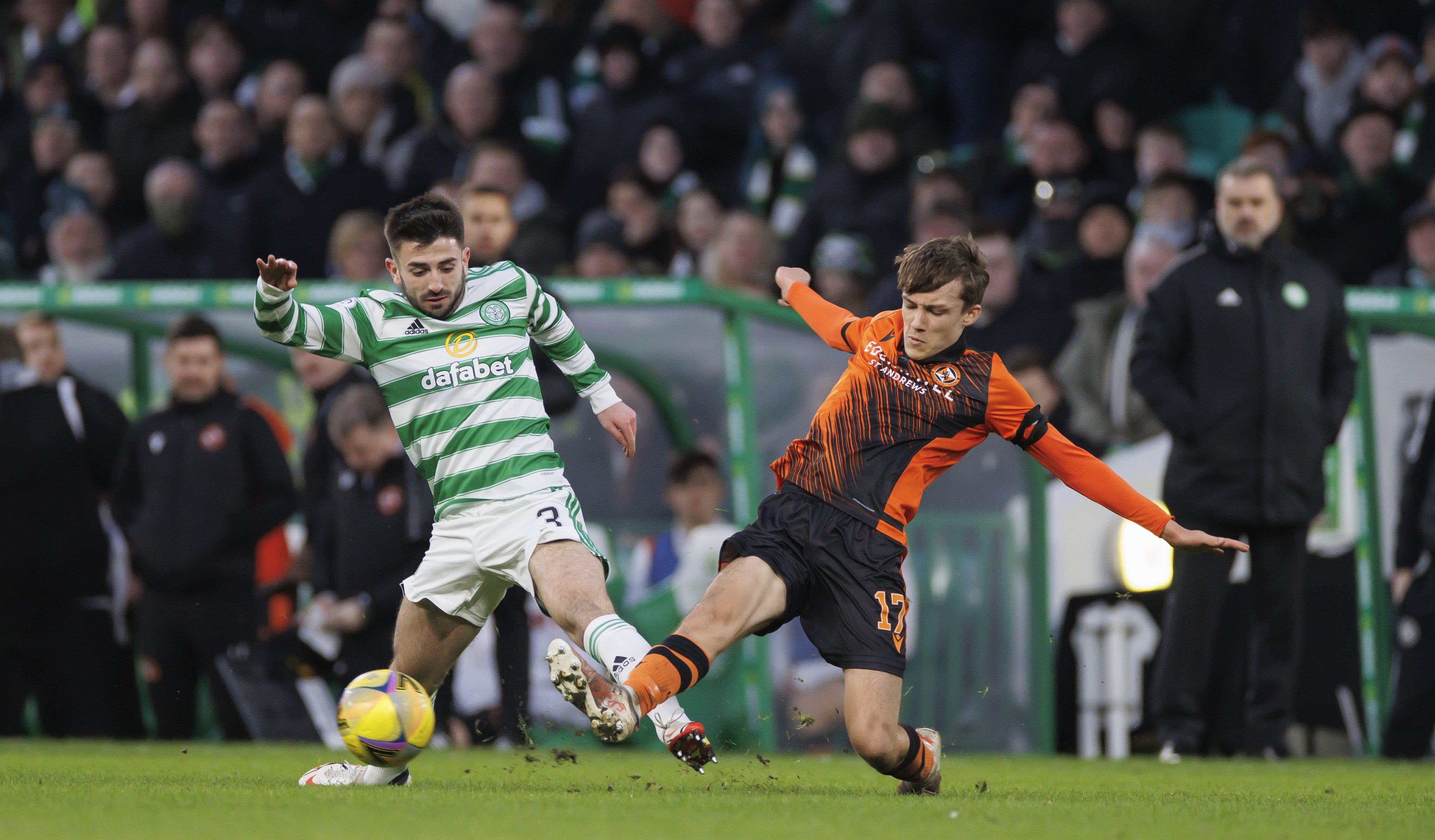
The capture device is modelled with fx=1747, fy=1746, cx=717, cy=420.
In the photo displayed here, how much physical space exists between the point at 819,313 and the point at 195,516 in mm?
4161

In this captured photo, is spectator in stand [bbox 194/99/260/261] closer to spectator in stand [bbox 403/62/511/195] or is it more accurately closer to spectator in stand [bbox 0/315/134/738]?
spectator in stand [bbox 403/62/511/195]

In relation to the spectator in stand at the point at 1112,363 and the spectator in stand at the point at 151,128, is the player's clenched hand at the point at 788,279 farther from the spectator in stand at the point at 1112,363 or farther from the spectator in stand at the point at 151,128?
the spectator in stand at the point at 151,128

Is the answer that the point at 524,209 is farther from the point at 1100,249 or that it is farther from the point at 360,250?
the point at 1100,249

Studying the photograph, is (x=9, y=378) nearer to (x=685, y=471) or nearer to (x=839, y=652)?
(x=685, y=471)

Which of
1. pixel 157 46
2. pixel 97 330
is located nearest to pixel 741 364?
pixel 97 330

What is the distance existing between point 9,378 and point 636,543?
3536mm

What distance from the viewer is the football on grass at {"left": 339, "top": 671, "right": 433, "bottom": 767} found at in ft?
16.8

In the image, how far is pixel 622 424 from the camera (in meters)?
5.66

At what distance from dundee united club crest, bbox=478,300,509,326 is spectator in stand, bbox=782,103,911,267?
18.1 feet

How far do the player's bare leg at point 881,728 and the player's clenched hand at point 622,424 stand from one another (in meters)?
1.02

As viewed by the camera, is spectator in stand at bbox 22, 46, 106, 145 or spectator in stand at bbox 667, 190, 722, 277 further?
spectator in stand at bbox 22, 46, 106, 145

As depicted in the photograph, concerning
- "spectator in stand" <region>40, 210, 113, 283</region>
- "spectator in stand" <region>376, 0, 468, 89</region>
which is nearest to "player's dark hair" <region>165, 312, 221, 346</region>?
"spectator in stand" <region>40, 210, 113, 283</region>

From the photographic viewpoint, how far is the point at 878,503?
5461mm

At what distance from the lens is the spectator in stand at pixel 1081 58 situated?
10.9 m
